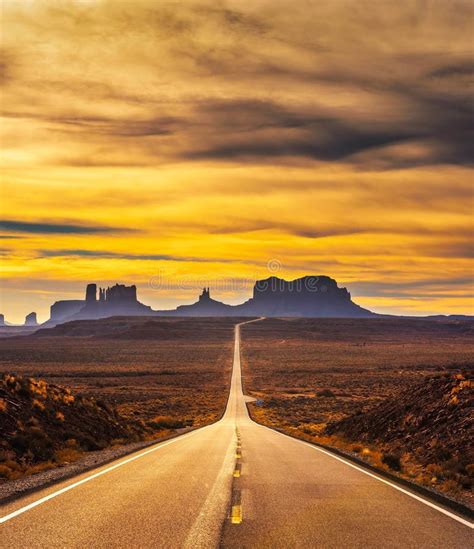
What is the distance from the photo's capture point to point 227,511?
10266 mm

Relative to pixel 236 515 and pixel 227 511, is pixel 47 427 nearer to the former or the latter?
pixel 227 511

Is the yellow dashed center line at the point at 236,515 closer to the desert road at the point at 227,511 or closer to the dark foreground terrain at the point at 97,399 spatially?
the desert road at the point at 227,511

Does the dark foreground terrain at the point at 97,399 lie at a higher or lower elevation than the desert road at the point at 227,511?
lower

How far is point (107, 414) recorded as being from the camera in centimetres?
3005

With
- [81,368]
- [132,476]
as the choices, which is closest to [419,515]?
[132,476]

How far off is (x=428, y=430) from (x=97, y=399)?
23.2 meters

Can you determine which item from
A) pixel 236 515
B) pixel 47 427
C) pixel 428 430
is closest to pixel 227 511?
pixel 236 515

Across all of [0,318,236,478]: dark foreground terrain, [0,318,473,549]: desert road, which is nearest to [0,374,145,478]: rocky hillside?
[0,318,236,478]: dark foreground terrain

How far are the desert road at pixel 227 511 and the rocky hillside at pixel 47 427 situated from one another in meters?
2.85

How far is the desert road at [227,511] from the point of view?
8383mm

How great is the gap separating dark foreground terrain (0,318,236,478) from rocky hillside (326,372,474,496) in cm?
1069

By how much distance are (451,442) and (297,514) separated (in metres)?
10.1

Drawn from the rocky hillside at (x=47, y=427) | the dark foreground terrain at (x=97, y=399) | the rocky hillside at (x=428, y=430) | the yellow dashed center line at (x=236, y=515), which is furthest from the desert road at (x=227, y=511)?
the dark foreground terrain at (x=97, y=399)

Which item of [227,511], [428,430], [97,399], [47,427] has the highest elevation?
[227,511]
